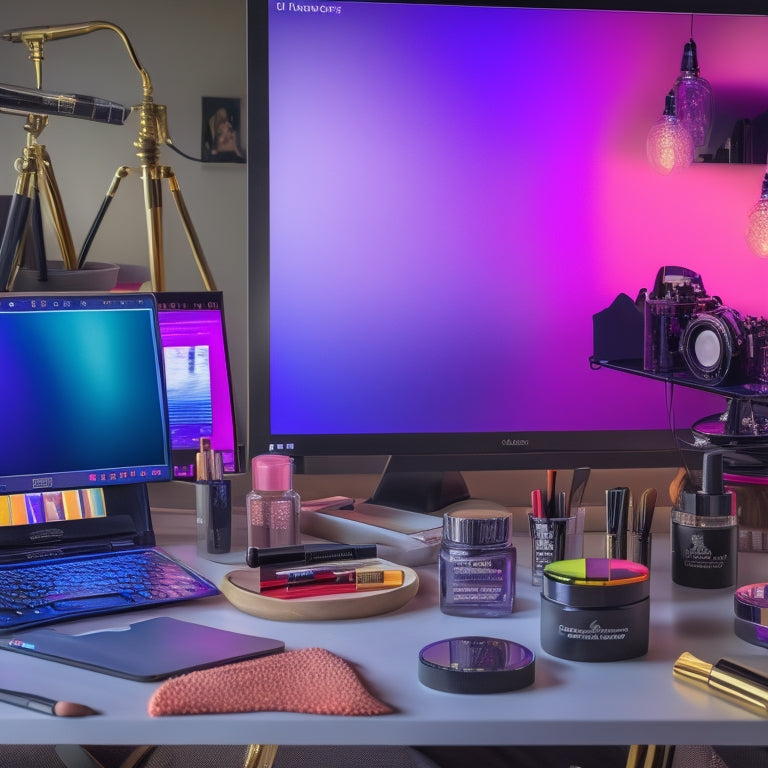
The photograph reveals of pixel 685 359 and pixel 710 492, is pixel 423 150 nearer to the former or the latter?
pixel 685 359

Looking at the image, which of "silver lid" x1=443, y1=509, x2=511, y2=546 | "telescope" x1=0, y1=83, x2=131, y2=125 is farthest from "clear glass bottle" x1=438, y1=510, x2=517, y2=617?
"telescope" x1=0, y1=83, x2=131, y2=125

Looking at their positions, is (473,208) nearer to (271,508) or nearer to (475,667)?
(271,508)

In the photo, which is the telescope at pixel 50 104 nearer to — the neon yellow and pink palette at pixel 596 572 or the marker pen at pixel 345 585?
the marker pen at pixel 345 585

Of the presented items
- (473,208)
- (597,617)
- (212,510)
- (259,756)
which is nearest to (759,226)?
(473,208)

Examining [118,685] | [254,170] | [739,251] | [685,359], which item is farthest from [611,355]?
[118,685]

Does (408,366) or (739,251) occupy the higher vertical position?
(739,251)

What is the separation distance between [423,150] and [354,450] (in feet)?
1.11

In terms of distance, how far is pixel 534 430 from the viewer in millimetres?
1162

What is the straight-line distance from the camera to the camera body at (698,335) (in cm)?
105

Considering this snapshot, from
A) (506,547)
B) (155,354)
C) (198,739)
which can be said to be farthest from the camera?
(155,354)

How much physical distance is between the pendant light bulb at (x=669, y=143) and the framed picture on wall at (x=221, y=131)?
57cm

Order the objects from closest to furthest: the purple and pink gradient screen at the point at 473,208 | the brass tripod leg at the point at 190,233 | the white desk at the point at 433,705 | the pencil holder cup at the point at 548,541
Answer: the white desk at the point at 433,705 → the pencil holder cup at the point at 548,541 → the purple and pink gradient screen at the point at 473,208 → the brass tripod leg at the point at 190,233

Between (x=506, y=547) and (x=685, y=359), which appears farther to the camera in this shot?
(x=685, y=359)

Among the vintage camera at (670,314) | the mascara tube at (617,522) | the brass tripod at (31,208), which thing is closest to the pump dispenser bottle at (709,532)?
the mascara tube at (617,522)
